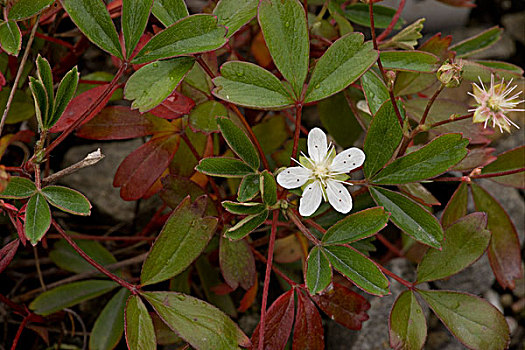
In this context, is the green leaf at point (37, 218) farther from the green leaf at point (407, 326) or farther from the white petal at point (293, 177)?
the green leaf at point (407, 326)

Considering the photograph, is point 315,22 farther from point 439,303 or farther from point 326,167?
point 439,303

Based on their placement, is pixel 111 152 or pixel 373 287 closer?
pixel 373 287

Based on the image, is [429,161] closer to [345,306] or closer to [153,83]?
[345,306]

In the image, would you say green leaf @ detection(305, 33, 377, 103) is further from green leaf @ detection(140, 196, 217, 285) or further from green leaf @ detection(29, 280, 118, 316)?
green leaf @ detection(29, 280, 118, 316)

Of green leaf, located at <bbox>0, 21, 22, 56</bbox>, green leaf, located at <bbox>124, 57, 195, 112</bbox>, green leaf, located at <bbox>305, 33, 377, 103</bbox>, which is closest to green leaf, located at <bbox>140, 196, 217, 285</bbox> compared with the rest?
green leaf, located at <bbox>124, 57, 195, 112</bbox>

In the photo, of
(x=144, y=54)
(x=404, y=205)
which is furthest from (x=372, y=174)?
(x=144, y=54)
